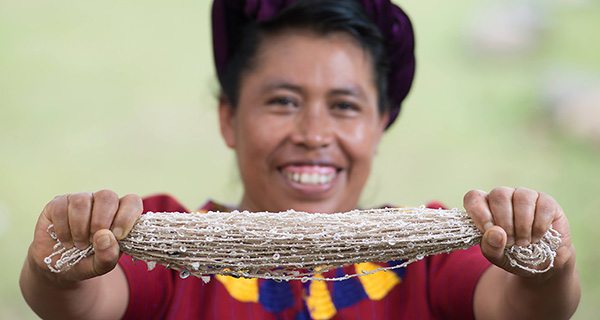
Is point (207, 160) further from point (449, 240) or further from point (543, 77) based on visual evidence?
point (449, 240)

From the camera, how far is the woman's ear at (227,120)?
1.28 meters

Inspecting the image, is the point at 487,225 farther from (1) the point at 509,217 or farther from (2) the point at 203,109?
(2) the point at 203,109

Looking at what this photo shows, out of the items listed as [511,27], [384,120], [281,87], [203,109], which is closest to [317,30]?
[281,87]

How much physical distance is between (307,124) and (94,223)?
1.47 feet

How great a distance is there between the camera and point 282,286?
1.09 m

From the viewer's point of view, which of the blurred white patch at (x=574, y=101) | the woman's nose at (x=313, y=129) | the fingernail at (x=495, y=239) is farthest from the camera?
the blurred white patch at (x=574, y=101)

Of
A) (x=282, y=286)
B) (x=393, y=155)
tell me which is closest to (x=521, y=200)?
(x=282, y=286)

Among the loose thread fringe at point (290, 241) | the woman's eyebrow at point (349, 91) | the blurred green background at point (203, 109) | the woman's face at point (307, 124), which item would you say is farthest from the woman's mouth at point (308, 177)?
the blurred green background at point (203, 109)

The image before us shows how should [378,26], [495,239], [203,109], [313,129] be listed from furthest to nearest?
1. [203,109]
2. [378,26]
3. [313,129]
4. [495,239]

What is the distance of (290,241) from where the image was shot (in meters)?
0.75

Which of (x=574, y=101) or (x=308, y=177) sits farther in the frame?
(x=574, y=101)

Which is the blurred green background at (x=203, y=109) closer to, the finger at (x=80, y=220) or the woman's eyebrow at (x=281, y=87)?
the woman's eyebrow at (x=281, y=87)

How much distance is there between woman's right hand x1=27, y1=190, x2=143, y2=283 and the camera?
2.48 ft

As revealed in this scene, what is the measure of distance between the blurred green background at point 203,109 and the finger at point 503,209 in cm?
118
